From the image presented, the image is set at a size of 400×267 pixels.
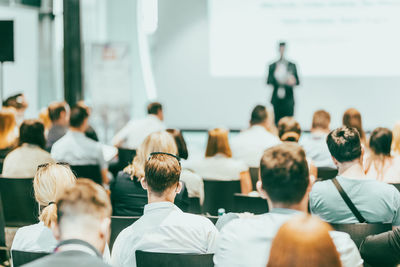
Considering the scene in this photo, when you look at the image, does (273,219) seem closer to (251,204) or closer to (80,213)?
(80,213)

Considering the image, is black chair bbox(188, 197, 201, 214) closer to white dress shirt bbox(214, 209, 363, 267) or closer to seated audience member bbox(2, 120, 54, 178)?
seated audience member bbox(2, 120, 54, 178)

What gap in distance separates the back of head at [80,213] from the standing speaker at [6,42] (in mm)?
4843

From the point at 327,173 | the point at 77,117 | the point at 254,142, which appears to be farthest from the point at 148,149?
the point at 254,142

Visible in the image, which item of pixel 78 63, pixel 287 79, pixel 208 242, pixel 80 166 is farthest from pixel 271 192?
pixel 78 63

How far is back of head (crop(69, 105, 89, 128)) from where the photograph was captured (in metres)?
5.59

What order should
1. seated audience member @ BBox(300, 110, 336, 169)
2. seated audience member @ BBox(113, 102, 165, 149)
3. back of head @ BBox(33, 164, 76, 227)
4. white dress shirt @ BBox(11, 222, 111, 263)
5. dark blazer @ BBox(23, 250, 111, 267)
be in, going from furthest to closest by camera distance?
seated audience member @ BBox(113, 102, 165, 149)
seated audience member @ BBox(300, 110, 336, 169)
back of head @ BBox(33, 164, 76, 227)
white dress shirt @ BBox(11, 222, 111, 263)
dark blazer @ BBox(23, 250, 111, 267)

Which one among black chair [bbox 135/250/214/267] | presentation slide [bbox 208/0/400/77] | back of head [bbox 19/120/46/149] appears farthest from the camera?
presentation slide [bbox 208/0/400/77]

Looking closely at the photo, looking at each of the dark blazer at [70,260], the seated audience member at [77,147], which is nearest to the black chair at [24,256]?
the dark blazer at [70,260]

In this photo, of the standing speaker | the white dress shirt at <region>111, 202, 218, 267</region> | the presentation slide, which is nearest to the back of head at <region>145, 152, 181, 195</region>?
the white dress shirt at <region>111, 202, 218, 267</region>

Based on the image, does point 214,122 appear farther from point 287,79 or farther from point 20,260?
point 20,260

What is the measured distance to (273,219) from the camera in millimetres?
2068

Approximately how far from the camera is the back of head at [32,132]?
15.5ft

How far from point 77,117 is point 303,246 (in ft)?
14.7

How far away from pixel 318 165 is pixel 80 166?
84.3 inches
